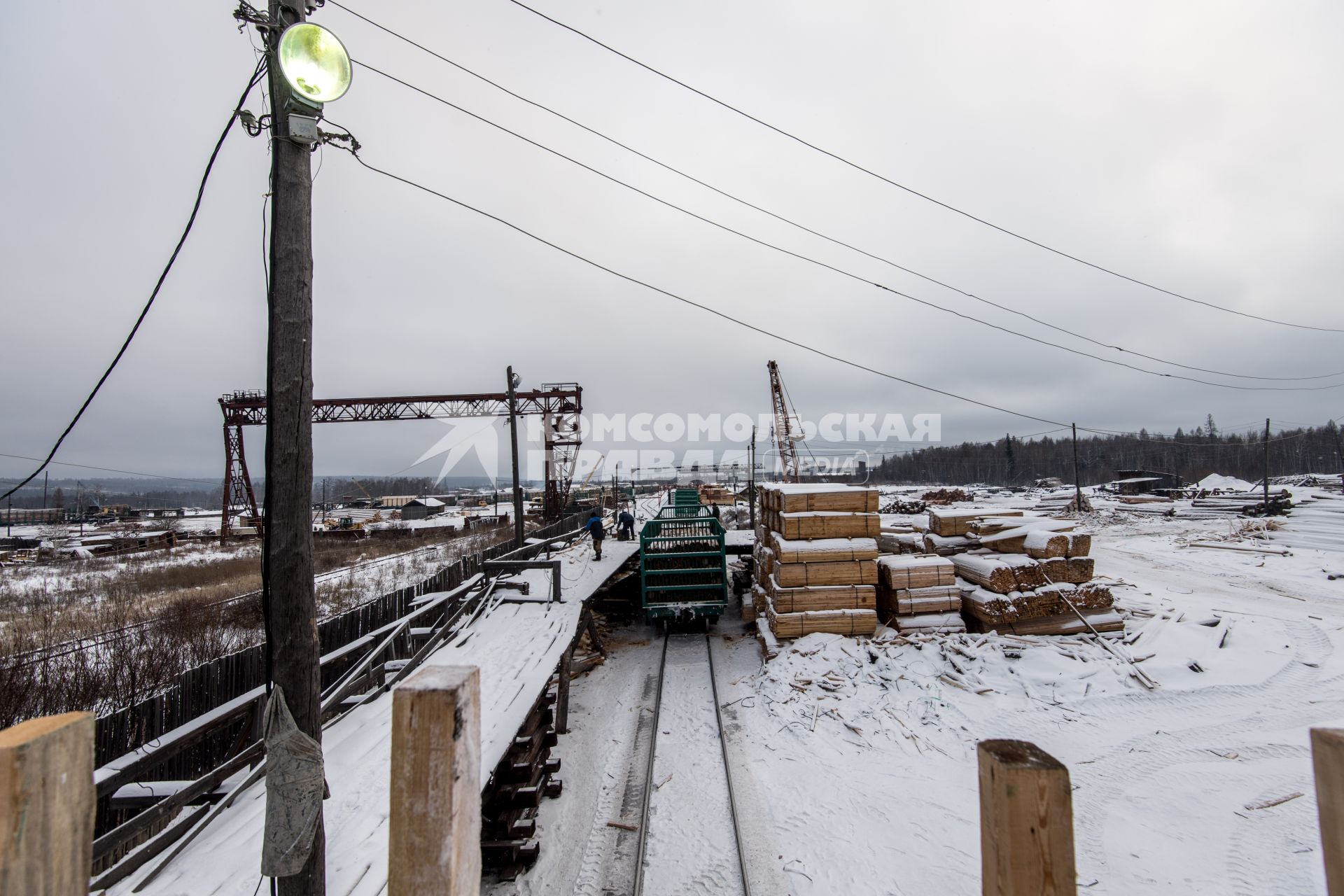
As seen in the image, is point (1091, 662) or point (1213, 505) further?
point (1213, 505)

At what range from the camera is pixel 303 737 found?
3082 millimetres

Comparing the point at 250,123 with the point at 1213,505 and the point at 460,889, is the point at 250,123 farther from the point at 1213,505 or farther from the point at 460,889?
the point at 1213,505

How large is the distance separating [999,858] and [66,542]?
53253 millimetres

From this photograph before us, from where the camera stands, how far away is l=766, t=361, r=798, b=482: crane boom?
53469mm

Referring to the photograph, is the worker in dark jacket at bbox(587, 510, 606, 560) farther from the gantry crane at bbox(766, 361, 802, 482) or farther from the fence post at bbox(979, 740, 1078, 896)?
the gantry crane at bbox(766, 361, 802, 482)

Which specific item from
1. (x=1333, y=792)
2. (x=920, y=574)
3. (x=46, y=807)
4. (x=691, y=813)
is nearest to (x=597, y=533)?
(x=920, y=574)

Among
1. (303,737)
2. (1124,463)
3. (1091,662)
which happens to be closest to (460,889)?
(303,737)

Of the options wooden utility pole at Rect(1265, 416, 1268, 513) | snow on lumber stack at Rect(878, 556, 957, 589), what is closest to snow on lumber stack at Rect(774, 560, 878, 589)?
snow on lumber stack at Rect(878, 556, 957, 589)

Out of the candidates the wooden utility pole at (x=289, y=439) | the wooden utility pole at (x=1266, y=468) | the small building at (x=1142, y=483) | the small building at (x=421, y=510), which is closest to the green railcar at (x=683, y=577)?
the wooden utility pole at (x=289, y=439)

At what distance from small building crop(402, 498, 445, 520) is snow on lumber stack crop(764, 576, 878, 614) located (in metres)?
53.7

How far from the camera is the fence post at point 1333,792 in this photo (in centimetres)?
120

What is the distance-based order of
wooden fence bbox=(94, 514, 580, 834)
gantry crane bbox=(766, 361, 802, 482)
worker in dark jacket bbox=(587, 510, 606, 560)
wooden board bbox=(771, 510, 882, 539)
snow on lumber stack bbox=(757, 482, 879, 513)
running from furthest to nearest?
1. gantry crane bbox=(766, 361, 802, 482)
2. worker in dark jacket bbox=(587, 510, 606, 560)
3. snow on lumber stack bbox=(757, 482, 879, 513)
4. wooden board bbox=(771, 510, 882, 539)
5. wooden fence bbox=(94, 514, 580, 834)

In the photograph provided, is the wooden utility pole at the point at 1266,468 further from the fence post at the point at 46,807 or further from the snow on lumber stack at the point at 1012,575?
the fence post at the point at 46,807

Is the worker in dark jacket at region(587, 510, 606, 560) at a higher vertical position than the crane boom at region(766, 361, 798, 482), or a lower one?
lower
